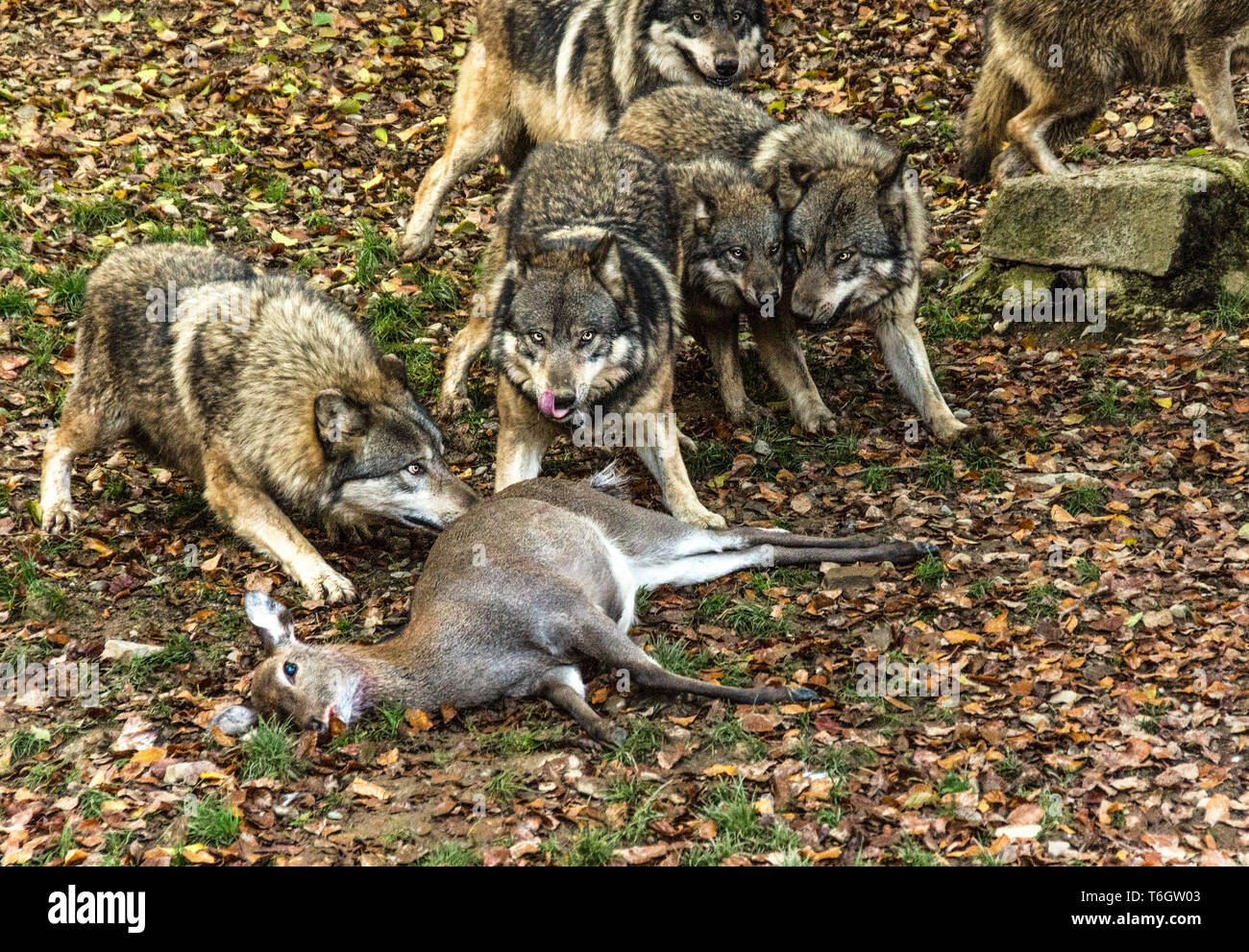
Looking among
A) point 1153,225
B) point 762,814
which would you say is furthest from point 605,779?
point 1153,225

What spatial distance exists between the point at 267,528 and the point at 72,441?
1517 millimetres

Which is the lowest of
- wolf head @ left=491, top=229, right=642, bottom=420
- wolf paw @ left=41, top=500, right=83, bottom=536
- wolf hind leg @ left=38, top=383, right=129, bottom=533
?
wolf paw @ left=41, top=500, right=83, bottom=536

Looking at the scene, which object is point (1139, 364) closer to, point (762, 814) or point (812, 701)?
point (812, 701)

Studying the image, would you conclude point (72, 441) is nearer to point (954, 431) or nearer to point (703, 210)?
point (703, 210)

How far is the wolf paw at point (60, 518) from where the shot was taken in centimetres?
709

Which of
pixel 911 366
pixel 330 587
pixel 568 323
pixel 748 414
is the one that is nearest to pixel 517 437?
pixel 568 323

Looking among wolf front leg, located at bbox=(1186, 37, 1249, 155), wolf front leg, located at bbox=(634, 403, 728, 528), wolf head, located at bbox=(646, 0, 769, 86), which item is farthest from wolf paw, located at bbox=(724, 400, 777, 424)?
wolf front leg, located at bbox=(1186, 37, 1249, 155)

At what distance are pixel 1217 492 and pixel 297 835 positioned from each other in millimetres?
4841

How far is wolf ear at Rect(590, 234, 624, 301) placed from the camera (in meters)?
6.50

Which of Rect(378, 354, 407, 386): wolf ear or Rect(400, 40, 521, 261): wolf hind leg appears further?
Rect(400, 40, 521, 261): wolf hind leg

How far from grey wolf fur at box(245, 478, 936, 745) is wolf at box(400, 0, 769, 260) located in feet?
13.5

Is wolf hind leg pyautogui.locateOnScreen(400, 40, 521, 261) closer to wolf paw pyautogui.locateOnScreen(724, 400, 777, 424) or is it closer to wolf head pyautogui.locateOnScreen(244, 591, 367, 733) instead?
wolf paw pyautogui.locateOnScreen(724, 400, 777, 424)

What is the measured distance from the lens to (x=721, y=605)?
6.12m

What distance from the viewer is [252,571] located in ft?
22.4
